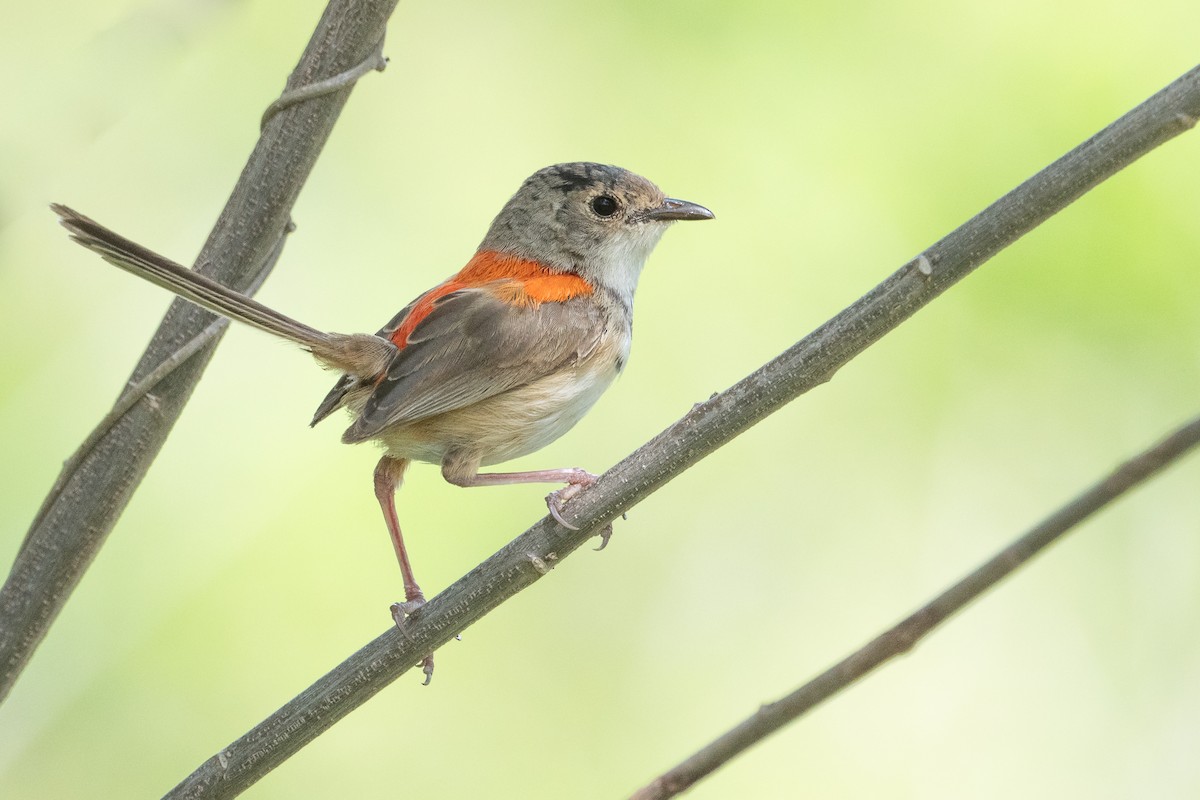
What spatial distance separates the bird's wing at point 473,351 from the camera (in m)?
3.43

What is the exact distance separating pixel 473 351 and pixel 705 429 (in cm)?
153

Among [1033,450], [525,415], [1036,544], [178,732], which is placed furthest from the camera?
[1033,450]

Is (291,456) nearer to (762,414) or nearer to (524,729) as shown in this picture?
(524,729)

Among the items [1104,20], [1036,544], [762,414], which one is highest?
[1104,20]

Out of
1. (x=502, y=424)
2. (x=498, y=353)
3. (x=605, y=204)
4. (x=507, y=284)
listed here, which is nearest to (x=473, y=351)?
(x=498, y=353)

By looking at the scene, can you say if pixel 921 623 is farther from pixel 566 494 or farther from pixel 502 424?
pixel 502 424

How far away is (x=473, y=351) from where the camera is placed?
141 inches

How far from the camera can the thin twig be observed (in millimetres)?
1734

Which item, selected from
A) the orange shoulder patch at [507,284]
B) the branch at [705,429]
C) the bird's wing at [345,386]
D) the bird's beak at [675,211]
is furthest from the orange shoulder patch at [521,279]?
the branch at [705,429]

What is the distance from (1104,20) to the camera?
463 centimetres

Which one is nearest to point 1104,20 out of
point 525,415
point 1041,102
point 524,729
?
point 1041,102

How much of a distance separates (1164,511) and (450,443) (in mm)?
2675

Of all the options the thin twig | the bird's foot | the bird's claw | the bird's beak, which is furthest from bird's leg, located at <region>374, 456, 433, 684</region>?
the thin twig

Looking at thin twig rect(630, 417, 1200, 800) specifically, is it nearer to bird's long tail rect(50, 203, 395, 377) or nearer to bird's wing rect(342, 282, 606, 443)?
bird's long tail rect(50, 203, 395, 377)
